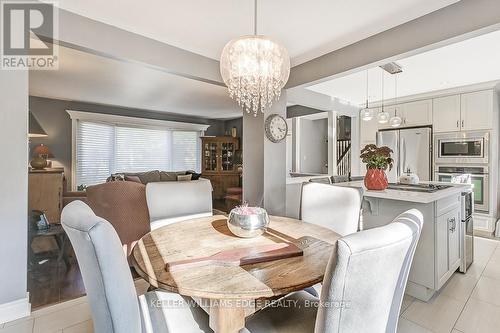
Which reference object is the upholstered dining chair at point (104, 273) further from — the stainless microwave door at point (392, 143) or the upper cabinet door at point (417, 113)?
the upper cabinet door at point (417, 113)

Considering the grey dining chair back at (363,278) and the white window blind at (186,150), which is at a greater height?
the white window blind at (186,150)

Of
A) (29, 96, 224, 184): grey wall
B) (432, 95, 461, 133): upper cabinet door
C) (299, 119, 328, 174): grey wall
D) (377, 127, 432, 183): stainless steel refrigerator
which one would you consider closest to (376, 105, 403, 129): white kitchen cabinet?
(377, 127, 432, 183): stainless steel refrigerator

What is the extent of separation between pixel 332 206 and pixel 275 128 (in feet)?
5.84

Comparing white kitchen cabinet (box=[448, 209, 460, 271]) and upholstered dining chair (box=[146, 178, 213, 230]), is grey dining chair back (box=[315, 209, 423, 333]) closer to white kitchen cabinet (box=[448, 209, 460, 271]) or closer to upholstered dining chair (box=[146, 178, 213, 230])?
upholstered dining chair (box=[146, 178, 213, 230])

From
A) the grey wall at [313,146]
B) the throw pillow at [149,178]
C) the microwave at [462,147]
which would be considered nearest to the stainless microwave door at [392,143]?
the microwave at [462,147]

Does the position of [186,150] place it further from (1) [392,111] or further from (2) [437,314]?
(2) [437,314]

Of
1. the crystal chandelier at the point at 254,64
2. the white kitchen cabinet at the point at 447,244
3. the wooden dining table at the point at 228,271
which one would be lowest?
the white kitchen cabinet at the point at 447,244

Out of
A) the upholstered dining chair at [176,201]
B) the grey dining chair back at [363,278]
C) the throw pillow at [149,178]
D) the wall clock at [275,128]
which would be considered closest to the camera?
the grey dining chair back at [363,278]

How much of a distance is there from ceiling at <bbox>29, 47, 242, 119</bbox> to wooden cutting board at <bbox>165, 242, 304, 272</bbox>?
2.27 meters

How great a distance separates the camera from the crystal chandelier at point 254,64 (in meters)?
1.70

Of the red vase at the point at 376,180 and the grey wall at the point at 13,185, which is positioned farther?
the red vase at the point at 376,180

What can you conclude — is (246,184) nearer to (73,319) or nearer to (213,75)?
(213,75)

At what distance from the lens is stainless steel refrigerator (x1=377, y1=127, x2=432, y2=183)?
14.9 ft

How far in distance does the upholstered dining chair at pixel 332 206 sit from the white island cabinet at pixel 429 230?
23.4 inches
